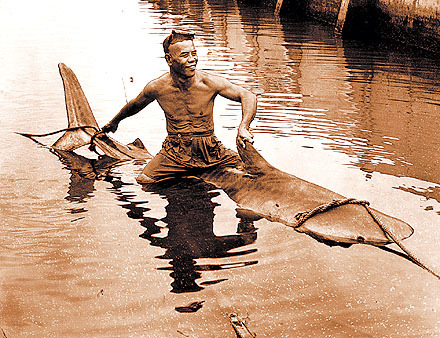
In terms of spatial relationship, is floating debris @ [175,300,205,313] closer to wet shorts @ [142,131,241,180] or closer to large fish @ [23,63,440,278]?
large fish @ [23,63,440,278]

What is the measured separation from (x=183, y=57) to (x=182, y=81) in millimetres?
244

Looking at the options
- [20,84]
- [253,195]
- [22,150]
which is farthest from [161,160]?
[20,84]

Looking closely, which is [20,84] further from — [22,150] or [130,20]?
[130,20]

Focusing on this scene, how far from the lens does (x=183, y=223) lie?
5777 mm

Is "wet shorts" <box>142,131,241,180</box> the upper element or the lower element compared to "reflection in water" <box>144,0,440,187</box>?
upper

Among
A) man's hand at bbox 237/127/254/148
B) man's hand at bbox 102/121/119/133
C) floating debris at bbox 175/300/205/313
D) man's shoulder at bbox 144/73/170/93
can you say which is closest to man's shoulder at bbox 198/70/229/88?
man's shoulder at bbox 144/73/170/93

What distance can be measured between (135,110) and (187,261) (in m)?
2.22

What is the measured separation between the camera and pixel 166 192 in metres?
6.41

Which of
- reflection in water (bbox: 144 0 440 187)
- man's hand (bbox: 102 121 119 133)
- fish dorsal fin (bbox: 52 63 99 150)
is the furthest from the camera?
fish dorsal fin (bbox: 52 63 99 150)

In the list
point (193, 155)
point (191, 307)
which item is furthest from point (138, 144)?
point (191, 307)

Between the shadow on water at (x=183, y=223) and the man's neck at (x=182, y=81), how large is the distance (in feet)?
3.17

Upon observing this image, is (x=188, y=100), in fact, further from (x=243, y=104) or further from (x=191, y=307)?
(x=191, y=307)

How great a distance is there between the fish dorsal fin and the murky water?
0.18m

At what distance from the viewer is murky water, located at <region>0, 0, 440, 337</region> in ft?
14.4
